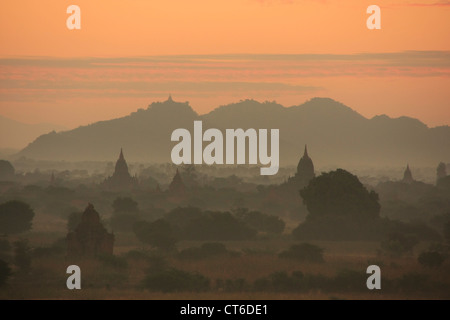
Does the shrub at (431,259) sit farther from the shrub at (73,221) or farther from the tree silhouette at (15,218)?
the tree silhouette at (15,218)

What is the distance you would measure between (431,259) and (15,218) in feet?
108

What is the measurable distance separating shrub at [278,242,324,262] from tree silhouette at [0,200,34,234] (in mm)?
22944

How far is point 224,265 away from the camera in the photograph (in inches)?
2108

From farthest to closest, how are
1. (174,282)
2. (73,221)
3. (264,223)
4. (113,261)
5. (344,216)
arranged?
(264,223) < (73,221) < (344,216) < (113,261) < (174,282)

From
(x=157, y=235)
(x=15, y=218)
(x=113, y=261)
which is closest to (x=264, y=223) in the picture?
(x=157, y=235)

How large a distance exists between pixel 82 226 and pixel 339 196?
2184cm

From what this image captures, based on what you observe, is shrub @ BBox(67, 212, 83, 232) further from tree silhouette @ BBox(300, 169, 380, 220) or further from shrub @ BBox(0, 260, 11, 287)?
shrub @ BBox(0, 260, 11, 287)

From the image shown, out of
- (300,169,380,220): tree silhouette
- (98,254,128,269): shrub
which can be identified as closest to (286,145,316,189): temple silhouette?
(300,169,380,220): tree silhouette

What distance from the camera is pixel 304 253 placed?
56.3 meters

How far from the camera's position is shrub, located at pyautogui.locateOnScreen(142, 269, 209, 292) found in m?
47.0

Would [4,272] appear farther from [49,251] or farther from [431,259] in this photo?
[431,259]

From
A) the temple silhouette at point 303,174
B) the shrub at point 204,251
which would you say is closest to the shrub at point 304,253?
the shrub at point 204,251

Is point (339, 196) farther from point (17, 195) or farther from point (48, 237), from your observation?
point (17, 195)
